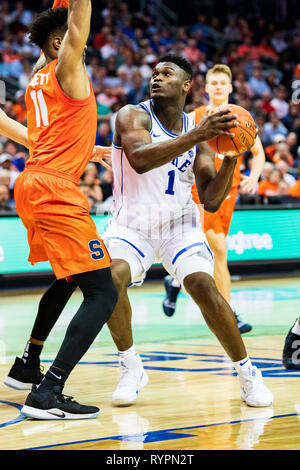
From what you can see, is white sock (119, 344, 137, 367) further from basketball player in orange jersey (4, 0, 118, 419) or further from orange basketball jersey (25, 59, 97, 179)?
orange basketball jersey (25, 59, 97, 179)

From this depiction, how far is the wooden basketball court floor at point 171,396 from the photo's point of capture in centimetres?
340

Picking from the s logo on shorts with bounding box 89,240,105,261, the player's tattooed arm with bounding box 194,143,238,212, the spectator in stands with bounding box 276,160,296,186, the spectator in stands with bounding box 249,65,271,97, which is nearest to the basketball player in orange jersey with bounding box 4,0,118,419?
the s logo on shorts with bounding box 89,240,105,261

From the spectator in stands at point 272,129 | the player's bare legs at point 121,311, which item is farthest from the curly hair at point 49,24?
the spectator in stands at point 272,129

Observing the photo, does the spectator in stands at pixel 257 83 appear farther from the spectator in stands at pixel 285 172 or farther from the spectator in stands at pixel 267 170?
the spectator in stands at pixel 267 170

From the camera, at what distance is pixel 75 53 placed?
384 centimetres

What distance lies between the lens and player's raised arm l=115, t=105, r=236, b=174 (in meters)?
3.74

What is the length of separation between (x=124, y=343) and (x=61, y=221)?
0.90m

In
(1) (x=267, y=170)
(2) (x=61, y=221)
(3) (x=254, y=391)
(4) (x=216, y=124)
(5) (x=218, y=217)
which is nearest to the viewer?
(4) (x=216, y=124)

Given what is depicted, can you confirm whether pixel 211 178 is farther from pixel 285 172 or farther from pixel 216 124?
pixel 285 172

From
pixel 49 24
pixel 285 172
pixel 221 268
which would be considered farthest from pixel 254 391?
pixel 285 172

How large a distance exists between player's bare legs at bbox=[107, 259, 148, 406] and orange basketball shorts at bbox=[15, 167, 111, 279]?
31 centimetres

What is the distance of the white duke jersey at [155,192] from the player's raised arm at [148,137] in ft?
0.50

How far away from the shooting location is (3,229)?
10.2m
